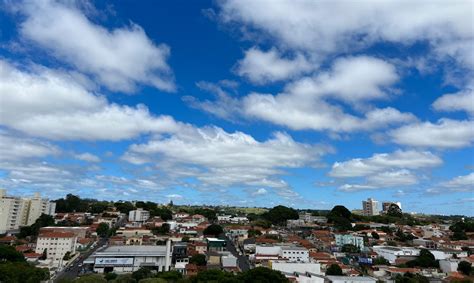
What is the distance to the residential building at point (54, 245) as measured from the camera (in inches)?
1884

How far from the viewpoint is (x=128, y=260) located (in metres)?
41.9

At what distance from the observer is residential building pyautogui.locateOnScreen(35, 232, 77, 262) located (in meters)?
47.8

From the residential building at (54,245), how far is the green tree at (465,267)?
4805cm

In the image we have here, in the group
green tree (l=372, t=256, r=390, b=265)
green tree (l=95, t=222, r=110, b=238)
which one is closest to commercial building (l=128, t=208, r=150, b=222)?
green tree (l=95, t=222, r=110, b=238)

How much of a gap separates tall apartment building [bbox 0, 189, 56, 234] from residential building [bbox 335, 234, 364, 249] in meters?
56.9

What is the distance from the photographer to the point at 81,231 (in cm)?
5819

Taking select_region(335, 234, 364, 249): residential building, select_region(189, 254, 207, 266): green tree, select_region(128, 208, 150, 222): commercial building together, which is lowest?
select_region(189, 254, 207, 266): green tree

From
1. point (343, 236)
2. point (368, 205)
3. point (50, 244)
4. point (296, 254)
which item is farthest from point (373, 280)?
point (368, 205)

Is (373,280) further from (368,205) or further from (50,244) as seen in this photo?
(368,205)

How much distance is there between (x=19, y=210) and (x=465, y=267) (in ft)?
236

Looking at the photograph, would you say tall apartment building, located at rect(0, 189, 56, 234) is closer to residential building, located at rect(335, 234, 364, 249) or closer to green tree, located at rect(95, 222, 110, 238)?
green tree, located at rect(95, 222, 110, 238)

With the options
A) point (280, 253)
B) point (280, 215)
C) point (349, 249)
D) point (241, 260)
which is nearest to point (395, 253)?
point (349, 249)

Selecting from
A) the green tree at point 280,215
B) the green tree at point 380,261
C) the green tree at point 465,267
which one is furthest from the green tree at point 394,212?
the green tree at point 465,267

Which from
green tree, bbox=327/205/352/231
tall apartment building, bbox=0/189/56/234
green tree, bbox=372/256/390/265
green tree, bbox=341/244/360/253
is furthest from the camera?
green tree, bbox=327/205/352/231
